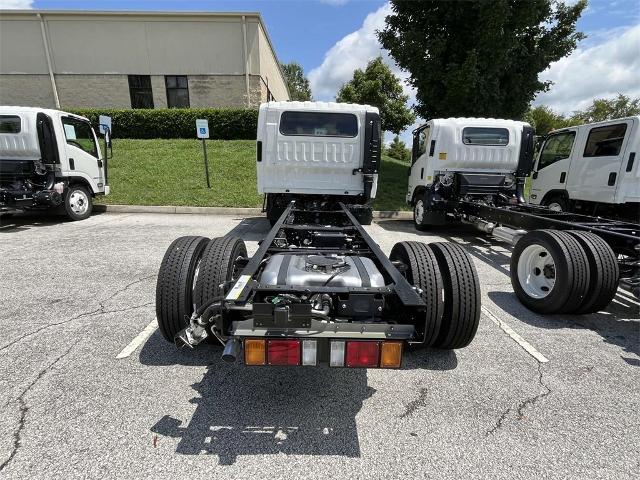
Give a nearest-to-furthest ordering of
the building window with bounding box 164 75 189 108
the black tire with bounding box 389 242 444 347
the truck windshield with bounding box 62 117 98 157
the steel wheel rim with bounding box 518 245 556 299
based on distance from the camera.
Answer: the black tire with bounding box 389 242 444 347, the steel wheel rim with bounding box 518 245 556 299, the truck windshield with bounding box 62 117 98 157, the building window with bounding box 164 75 189 108

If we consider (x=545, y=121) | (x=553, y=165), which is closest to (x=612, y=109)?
(x=545, y=121)

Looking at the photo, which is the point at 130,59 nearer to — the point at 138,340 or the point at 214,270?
the point at 138,340

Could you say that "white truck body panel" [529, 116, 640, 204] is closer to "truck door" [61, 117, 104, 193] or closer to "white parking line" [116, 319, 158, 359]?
"white parking line" [116, 319, 158, 359]

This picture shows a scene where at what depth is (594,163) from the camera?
22.0 ft

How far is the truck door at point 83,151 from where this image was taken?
25.8ft

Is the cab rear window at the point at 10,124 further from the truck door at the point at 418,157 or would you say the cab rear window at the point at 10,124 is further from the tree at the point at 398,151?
the tree at the point at 398,151

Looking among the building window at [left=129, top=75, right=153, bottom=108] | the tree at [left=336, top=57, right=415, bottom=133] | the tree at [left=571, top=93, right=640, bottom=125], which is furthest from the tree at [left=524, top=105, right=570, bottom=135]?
the building window at [left=129, top=75, right=153, bottom=108]

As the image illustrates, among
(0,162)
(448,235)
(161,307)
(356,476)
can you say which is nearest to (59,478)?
(161,307)

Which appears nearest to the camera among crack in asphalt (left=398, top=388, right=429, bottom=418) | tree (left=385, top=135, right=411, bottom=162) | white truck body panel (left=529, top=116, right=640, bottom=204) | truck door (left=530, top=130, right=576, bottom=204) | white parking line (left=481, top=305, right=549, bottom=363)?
crack in asphalt (left=398, top=388, right=429, bottom=418)

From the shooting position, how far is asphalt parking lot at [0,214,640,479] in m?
1.83

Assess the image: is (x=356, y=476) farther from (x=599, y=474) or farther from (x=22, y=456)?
(x=22, y=456)

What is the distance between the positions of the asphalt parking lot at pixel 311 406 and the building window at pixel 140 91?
18950 millimetres

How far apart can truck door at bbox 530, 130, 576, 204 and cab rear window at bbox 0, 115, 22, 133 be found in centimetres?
1198

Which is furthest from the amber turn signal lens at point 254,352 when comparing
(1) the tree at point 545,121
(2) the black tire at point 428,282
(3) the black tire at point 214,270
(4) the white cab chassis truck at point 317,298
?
(1) the tree at point 545,121
